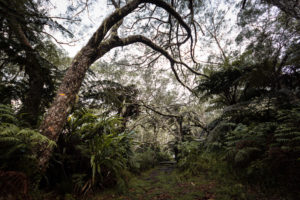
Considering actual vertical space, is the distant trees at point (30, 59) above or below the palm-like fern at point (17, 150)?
above

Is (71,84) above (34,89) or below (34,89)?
below

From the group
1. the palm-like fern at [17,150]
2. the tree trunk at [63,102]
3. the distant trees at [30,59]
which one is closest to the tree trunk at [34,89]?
the distant trees at [30,59]

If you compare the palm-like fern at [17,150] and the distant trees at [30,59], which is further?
the distant trees at [30,59]

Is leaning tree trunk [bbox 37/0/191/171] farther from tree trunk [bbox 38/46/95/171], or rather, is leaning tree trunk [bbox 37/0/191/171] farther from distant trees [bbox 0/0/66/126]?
distant trees [bbox 0/0/66/126]

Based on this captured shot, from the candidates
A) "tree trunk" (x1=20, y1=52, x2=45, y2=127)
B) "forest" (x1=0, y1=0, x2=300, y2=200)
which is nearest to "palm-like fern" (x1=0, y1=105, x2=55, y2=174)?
"forest" (x1=0, y1=0, x2=300, y2=200)

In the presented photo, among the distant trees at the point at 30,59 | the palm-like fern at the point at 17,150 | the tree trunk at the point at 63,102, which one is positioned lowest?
the palm-like fern at the point at 17,150

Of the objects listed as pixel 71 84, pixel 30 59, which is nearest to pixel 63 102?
pixel 71 84

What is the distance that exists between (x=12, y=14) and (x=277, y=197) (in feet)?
14.6

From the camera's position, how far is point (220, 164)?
9.27 ft

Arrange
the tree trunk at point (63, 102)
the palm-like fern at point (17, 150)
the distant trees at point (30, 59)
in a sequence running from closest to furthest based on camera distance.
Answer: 1. the palm-like fern at point (17, 150)
2. the tree trunk at point (63, 102)
3. the distant trees at point (30, 59)

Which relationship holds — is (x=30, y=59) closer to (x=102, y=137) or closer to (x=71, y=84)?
(x=71, y=84)

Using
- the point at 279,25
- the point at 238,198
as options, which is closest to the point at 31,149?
the point at 238,198

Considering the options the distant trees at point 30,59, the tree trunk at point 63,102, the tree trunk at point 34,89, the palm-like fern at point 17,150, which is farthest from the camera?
the tree trunk at point 34,89

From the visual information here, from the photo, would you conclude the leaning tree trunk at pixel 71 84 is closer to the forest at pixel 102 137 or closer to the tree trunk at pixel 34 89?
the forest at pixel 102 137
